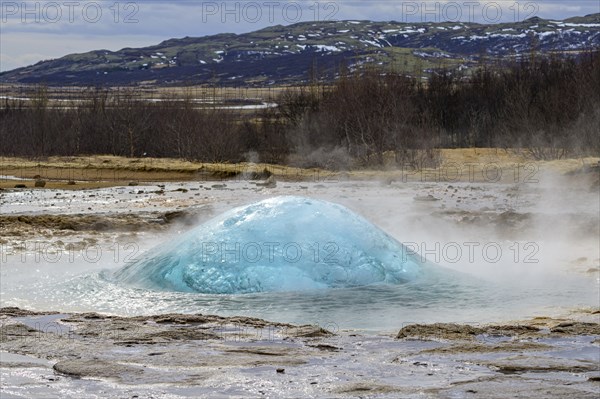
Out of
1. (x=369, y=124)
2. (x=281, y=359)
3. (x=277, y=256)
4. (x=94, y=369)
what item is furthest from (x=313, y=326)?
(x=369, y=124)

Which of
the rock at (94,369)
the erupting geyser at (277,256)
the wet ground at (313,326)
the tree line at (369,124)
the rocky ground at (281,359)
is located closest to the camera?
the rocky ground at (281,359)

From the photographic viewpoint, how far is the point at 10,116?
62.5 meters

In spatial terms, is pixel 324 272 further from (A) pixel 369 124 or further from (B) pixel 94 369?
(A) pixel 369 124

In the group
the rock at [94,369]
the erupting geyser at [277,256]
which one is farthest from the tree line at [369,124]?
the rock at [94,369]

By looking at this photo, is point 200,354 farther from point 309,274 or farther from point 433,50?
point 433,50

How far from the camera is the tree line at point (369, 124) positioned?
123ft

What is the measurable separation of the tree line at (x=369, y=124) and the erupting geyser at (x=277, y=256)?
2220 centimetres

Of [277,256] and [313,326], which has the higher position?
[277,256]

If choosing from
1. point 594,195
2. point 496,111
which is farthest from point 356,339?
point 496,111

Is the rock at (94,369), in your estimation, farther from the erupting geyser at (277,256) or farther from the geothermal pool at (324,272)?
the erupting geyser at (277,256)

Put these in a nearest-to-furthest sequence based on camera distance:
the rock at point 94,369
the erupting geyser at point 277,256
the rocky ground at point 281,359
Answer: the rocky ground at point 281,359 → the rock at point 94,369 → the erupting geyser at point 277,256

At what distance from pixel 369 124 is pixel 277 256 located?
27.3m

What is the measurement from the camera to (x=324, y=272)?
445 inches

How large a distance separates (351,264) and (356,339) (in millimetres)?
2988
